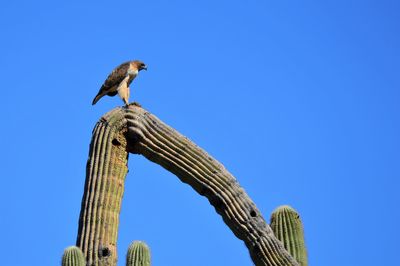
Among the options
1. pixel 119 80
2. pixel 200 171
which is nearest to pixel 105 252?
pixel 200 171

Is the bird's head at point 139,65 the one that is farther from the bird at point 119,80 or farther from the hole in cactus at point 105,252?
the hole in cactus at point 105,252

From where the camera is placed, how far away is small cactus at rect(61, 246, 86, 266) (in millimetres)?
7824

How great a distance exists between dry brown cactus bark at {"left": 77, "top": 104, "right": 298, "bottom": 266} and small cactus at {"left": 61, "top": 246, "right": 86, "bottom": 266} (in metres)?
0.96

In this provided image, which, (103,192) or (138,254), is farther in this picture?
(138,254)

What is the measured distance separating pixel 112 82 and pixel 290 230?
244 cm

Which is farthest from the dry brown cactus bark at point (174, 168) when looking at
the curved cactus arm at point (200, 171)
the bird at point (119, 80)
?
the bird at point (119, 80)

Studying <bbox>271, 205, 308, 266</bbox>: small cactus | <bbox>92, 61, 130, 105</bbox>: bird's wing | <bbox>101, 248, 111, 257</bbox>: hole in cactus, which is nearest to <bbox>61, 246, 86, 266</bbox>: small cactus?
<bbox>101, 248, 111, 257</bbox>: hole in cactus

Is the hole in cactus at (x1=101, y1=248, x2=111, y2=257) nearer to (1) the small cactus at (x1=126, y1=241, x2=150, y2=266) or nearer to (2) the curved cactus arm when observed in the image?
(1) the small cactus at (x1=126, y1=241, x2=150, y2=266)

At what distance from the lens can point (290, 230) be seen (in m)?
9.66

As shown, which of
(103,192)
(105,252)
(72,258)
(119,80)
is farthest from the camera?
(119,80)

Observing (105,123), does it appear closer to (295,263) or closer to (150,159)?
(150,159)

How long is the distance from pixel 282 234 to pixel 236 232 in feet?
1.72

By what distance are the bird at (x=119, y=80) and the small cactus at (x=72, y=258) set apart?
271 centimetres

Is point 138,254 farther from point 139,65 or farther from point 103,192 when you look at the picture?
point 139,65
